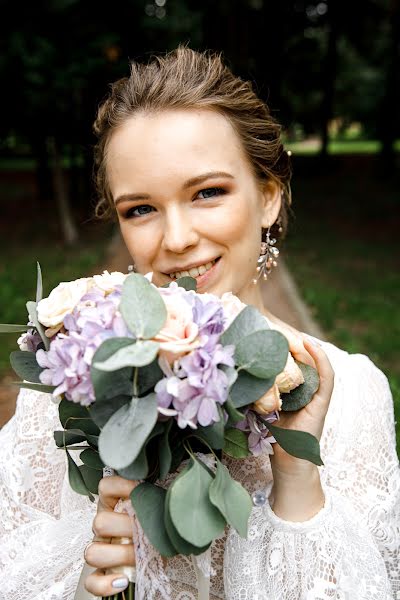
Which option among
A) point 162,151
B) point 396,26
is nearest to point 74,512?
point 162,151

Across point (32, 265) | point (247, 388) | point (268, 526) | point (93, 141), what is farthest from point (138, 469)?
point (93, 141)

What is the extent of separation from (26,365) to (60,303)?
212 millimetres

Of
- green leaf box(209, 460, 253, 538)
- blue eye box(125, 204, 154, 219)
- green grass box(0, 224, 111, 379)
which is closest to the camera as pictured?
green leaf box(209, 460, 253, 538)

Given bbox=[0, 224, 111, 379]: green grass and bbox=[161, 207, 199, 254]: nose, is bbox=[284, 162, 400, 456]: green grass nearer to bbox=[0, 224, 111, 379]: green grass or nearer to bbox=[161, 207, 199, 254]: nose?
bbox=[161, 207, 199, 254]: nose

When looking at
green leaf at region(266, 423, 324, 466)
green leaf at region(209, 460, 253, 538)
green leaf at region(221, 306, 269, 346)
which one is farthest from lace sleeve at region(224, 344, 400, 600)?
green leaf at region(221, 306, 269, 346)

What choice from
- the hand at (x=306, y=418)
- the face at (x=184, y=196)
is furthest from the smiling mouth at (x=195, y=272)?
the hand at (x=306, y=418)

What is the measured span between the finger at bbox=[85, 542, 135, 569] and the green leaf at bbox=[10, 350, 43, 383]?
0.44 meters

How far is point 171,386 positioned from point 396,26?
2244 centimetres

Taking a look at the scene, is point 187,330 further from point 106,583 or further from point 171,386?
point 106,583

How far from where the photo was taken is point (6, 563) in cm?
204

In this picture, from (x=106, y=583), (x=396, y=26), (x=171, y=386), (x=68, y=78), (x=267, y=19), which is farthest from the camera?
(x=396, y=26)

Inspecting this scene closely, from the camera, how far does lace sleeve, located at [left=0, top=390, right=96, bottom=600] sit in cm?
197

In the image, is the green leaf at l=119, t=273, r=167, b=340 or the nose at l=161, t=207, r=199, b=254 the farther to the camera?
the nose at l=161, t=207, r=199, b=254

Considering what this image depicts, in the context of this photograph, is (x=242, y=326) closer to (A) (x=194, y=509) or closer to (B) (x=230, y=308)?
(B) (x=230, y=308)
